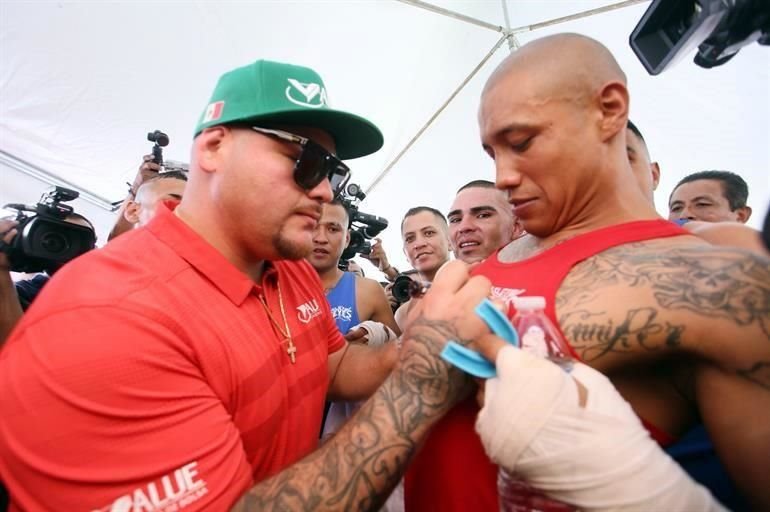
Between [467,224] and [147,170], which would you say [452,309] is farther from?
[147,170]

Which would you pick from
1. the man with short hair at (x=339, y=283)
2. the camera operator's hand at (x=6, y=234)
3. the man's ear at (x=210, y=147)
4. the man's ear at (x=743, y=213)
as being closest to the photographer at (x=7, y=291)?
the camera operator's hand at (x=6, y=234)

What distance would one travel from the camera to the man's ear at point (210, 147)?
1505mm

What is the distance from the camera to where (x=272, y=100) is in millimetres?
1451

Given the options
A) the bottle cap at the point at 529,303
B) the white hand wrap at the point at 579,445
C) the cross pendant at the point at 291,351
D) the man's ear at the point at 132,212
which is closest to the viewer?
the white hand wrap at the point at 579,445

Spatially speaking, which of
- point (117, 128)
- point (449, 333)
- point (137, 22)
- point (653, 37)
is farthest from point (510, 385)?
point (117, 128)

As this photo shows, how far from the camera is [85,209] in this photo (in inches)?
239

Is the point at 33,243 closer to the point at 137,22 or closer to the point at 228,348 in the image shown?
the point at 228,348

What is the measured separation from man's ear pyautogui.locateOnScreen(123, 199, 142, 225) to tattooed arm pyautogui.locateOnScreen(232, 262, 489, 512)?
2.78m

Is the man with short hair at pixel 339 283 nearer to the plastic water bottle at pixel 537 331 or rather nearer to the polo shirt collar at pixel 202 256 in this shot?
the polo shirt collar at pixel 202 256

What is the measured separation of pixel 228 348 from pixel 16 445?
48 centimetres

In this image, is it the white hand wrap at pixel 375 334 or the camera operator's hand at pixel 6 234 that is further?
the white hand wrap at pixel 375 334

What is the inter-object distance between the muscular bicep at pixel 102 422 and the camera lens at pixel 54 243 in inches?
58.6

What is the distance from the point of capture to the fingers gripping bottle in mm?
840

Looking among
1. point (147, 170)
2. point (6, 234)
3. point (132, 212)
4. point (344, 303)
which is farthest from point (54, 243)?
point (344, 303)
